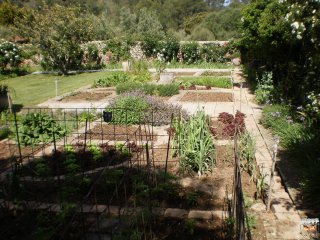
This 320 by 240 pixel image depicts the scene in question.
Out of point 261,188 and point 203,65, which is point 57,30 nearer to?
point 203,65

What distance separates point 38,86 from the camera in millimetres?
13969

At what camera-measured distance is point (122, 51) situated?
2097 cm

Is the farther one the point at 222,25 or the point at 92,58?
the point at 222,25

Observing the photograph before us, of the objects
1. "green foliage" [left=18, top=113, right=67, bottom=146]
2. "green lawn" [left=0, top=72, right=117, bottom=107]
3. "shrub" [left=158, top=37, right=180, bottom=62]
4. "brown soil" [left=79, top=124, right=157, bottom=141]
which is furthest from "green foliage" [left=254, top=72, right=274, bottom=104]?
"shrub" [left=158, top=37, right=180, bottom=62]

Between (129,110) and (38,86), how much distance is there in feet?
26.9

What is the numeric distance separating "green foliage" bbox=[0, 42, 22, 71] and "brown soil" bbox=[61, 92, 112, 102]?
8.46m

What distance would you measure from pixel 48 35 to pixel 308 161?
1409cm

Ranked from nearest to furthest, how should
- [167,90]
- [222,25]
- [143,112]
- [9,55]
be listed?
1. [143,112]
2. [167,90]
3. [9,55]
4. [222,25]

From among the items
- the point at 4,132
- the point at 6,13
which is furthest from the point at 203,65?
the point at 6,13

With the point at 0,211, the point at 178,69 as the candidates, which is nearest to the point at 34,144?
the point at 0,211

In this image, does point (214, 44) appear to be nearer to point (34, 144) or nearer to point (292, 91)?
point (292, 91)

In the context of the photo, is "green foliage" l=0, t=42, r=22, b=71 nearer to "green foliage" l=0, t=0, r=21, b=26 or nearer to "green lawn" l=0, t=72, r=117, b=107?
"green lawn" l=0, t=72, r=117, b=107

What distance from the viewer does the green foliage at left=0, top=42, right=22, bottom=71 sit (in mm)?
17578

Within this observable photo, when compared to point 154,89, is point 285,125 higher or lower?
higher
